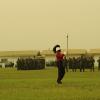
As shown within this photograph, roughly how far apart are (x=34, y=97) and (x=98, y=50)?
120768 mm

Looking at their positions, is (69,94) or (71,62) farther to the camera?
(71,62)

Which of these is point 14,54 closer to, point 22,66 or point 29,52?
point 29,52

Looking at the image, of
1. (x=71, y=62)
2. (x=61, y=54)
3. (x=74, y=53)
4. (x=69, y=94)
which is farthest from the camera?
(x=74, y=53)

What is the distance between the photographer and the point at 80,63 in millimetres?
55000

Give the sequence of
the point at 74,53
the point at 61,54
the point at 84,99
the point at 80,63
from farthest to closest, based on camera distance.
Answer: the point at 74,53 → the point at 80,63 → the point at 61,54 → the point at 84,99

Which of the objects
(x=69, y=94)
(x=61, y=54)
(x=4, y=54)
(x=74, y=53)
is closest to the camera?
Result: (x=69, y=94)

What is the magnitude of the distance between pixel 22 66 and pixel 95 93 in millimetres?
49501

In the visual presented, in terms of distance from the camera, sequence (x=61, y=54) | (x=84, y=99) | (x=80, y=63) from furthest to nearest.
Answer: (x=80, y=63) → (x=61, y=54) → (x=84, y=99)

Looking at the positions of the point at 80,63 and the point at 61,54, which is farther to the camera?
the point at 80,63

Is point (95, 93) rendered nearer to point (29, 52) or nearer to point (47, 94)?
point (47, 94)

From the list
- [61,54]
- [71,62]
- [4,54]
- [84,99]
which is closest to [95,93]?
[84,99]

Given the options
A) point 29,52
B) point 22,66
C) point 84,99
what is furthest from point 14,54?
point 84,99

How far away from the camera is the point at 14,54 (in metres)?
142

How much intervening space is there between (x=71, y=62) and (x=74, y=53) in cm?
7604
